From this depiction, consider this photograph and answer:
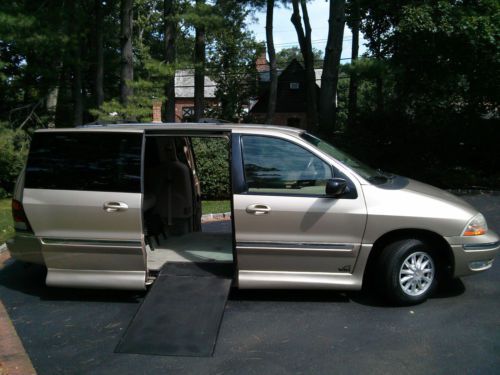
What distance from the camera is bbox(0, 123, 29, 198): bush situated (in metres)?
15.3

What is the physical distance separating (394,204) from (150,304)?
2.59m

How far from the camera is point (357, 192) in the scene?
504 centimetres

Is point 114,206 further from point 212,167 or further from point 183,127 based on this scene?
point 212,167

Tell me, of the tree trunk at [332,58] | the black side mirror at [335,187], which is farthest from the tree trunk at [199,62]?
the black side mirror at [335,187]

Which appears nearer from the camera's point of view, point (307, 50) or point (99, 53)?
point (99, 53)

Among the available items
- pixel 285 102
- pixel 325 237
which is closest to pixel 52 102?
pixel 325 237

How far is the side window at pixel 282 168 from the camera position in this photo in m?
→ 5.12

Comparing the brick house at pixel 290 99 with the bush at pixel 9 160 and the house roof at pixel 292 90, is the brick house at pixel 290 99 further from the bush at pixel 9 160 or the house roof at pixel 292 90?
the bush at pixel 9 160

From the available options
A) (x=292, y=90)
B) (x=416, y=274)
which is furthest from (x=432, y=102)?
(x=292, y=90)

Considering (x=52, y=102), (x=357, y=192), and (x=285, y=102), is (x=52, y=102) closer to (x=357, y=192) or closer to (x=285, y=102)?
(x=357, y=192)

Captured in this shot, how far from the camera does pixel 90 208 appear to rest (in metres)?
5.25

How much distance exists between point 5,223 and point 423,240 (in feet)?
26.4

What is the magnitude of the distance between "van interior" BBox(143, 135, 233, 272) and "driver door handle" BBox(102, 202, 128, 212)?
0.92 meters

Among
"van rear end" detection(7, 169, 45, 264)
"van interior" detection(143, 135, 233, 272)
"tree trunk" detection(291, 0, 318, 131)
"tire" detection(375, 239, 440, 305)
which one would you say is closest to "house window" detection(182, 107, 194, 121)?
"tree trunk" detection(291, 0, 318, 131)
